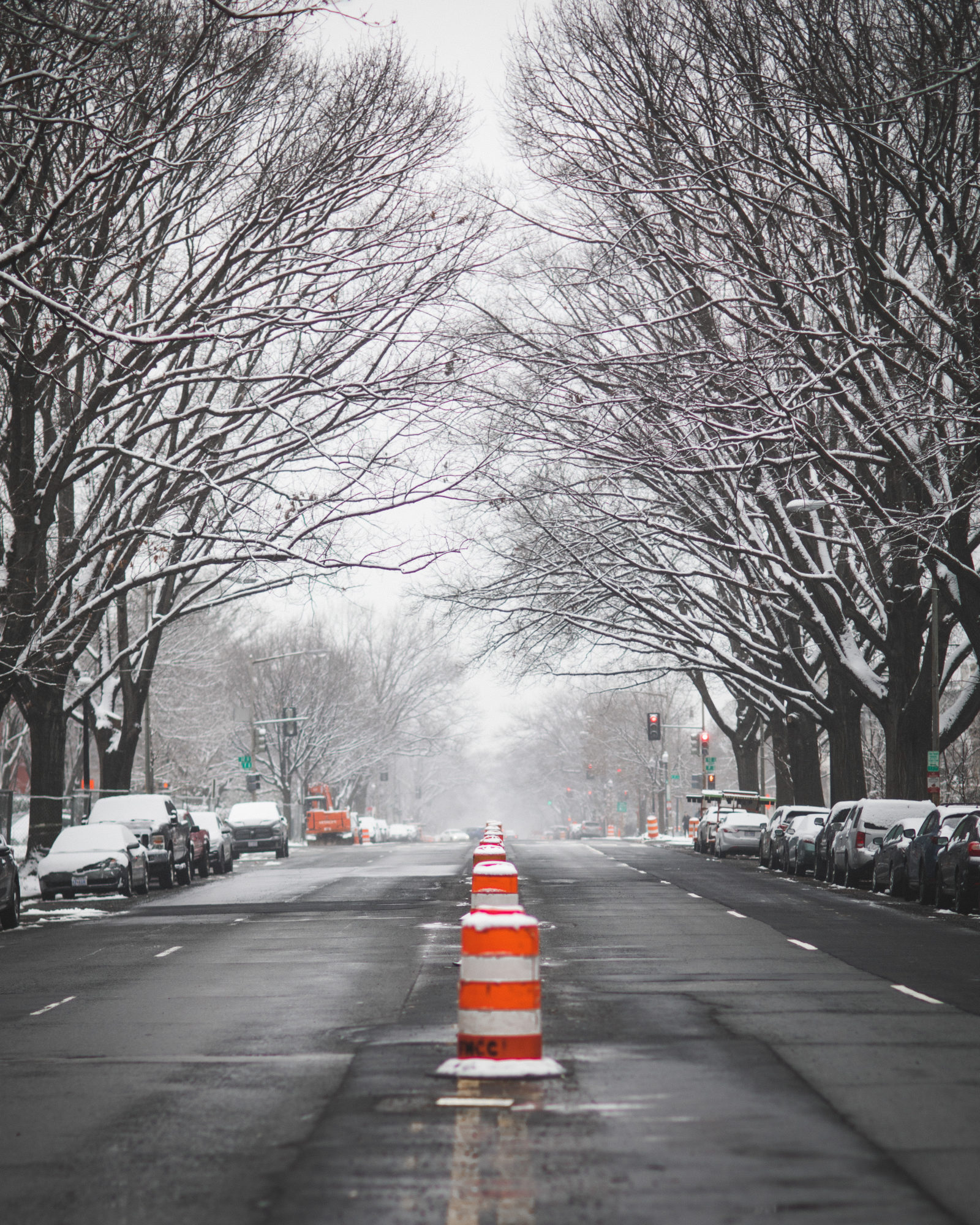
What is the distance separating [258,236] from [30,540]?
6.87m

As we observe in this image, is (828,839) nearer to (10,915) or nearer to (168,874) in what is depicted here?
(168,874)

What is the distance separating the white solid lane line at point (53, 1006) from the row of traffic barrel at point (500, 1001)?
5.10 meters

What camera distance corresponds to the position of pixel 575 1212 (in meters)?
6.37

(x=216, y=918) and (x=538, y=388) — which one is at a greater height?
(x=538, y=388)

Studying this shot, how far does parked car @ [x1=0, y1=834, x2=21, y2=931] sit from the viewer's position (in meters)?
23.4

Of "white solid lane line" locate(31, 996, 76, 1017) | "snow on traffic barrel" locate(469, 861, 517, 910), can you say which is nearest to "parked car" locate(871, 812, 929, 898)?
"snow on traffic barrel" locate(469, 861, 517, 910)

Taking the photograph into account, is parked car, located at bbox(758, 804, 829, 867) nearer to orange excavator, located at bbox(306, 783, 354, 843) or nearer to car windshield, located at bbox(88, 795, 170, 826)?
car windshield, located at bbox(88, 795, 170, 826)

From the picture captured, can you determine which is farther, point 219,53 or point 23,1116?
point 219,53

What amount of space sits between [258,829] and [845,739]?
2238 centimetres

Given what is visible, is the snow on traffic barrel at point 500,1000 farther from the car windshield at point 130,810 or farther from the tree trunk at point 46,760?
the car windshield at point 130,810

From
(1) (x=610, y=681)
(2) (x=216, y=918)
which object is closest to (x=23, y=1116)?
(2) (x=216, y=918)

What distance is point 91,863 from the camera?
3077cm

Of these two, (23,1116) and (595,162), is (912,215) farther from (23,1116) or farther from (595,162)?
(23,1116)

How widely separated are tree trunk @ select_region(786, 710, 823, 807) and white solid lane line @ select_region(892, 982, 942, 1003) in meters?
34.1
